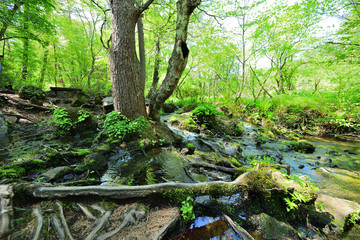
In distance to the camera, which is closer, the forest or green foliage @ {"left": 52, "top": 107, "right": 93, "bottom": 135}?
the forest

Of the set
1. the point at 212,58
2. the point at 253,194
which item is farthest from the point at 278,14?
the point at 253,194

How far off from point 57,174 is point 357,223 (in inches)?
186

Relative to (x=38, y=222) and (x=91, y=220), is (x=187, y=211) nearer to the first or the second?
(x=91, y=220)

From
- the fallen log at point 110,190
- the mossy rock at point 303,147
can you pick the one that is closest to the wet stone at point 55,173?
the fallen log at point 110,190

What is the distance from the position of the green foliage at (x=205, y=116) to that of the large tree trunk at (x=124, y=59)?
404 cm

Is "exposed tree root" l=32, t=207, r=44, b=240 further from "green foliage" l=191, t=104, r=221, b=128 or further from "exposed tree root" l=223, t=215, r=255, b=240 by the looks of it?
"green foliage" l=191, t=104, r=221, b=128

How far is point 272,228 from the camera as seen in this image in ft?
5.45

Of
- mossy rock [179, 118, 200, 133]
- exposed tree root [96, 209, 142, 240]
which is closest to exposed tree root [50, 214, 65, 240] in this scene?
exposed tree root [96, 209, 142, 240]

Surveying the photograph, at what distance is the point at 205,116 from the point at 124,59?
16.6 ft

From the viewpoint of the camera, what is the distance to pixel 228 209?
194 cm

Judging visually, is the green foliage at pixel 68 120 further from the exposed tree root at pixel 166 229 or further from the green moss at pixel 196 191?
the exposed tree root at pixel 166 229

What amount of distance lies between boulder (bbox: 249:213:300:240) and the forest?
0.01 m

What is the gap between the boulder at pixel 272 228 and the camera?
5.22ft

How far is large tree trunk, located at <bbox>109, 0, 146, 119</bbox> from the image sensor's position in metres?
3.85
